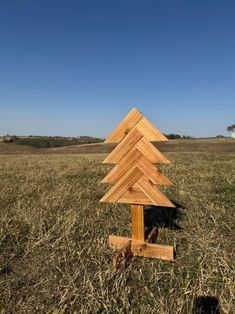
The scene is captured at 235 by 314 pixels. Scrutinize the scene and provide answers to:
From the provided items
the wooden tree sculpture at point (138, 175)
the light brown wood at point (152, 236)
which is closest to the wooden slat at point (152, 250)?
the wooden tree sculpture at point (138, 175)

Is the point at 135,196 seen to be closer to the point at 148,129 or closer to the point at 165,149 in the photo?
the point at 148,129

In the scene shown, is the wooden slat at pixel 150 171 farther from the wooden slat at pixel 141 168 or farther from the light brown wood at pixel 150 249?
the light brown wood at pixel 150 249

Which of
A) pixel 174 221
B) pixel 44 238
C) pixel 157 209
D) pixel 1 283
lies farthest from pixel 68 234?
pixel 157 209

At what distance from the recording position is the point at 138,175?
450cm

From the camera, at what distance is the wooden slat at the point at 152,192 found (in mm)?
4379

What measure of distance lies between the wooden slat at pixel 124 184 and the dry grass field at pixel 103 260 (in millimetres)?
763

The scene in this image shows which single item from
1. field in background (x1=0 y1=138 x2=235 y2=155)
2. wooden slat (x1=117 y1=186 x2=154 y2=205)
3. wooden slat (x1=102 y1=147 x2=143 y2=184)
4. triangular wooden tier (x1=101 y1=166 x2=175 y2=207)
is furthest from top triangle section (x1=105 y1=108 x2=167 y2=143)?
field in background (x1=0 y1=138 x2=235 y2=155)

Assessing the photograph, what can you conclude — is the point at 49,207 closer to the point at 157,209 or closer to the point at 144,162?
the point at 157,209

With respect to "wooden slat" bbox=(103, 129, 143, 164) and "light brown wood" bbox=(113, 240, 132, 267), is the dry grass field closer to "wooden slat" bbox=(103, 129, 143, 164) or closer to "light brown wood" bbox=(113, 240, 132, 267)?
"light brown wood" bbox=(113, 240, 132, 267)

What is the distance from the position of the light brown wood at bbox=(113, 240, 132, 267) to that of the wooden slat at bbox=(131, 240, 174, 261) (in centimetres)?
9

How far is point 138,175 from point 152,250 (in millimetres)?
1040

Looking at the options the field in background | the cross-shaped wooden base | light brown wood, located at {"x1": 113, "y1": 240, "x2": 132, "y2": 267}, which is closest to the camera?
light brown wood, located at {"x1": 113, "y1": 240, "x2": 132, "y2": 267}

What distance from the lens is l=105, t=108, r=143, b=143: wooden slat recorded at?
14.9 feet

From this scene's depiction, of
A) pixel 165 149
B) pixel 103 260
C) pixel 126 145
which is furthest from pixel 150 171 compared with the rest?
pixel 165 149
